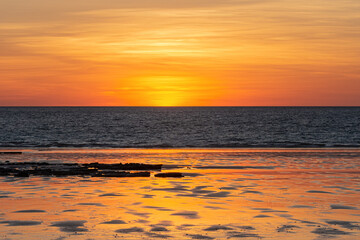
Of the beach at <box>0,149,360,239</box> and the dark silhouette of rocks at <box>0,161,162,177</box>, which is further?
the dark silhouette of rocks at <box>0,161,162,177</box>

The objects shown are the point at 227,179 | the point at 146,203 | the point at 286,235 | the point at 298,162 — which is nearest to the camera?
the point at 286,235

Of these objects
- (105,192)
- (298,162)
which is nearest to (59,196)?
(105,192)

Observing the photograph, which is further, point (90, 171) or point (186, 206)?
point (90, 171)

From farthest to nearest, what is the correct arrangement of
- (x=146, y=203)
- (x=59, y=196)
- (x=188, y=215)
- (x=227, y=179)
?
(x=227, y=179), (x=59, y=196), (x=146, y=203), (x=188, y=215)

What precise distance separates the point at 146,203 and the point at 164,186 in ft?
15.1

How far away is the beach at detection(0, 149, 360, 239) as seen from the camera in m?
13.8

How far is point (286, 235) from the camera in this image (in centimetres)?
1335

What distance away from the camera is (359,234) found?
1349 centimetres

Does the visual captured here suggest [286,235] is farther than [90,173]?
No

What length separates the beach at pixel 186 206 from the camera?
542 inches

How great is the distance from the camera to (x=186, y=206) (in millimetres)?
17547

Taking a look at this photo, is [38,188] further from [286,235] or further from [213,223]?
[286,235]

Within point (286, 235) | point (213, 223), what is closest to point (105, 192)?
point (213, 223)

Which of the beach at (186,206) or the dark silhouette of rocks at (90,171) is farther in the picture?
the dark silhouette of rocks at (90,171)
